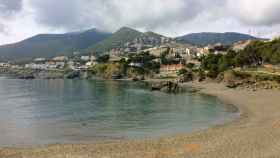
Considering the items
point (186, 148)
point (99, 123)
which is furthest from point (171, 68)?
point (186, 148)

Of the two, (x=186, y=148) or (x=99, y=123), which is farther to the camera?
(x=99, y=123)

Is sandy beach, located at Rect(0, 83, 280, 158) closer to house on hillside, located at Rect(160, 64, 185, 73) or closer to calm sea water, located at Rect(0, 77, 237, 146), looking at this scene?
calm sea water, located at Rect(0, 77, 237, 146)

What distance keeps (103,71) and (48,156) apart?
152 metres

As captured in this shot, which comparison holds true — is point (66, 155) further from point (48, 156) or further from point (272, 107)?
point (272, 107)

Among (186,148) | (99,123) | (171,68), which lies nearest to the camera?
A: (186,148)

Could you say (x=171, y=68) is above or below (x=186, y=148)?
above

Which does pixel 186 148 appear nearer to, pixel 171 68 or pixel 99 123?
pixel 99 123

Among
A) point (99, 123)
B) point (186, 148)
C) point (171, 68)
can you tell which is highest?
point (171, 68)

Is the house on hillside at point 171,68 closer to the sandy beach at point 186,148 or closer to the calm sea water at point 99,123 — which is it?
the calm sea water at point 99,123

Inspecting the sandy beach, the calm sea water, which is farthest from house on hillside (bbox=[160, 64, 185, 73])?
the sandy beach

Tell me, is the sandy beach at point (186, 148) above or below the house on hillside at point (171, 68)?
below

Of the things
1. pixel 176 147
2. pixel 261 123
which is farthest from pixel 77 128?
pixel 261 123

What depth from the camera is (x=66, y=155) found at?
71.7 feet

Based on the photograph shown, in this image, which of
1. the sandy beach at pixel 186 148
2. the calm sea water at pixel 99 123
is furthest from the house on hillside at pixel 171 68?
the sandy beach at pixel 186 148
